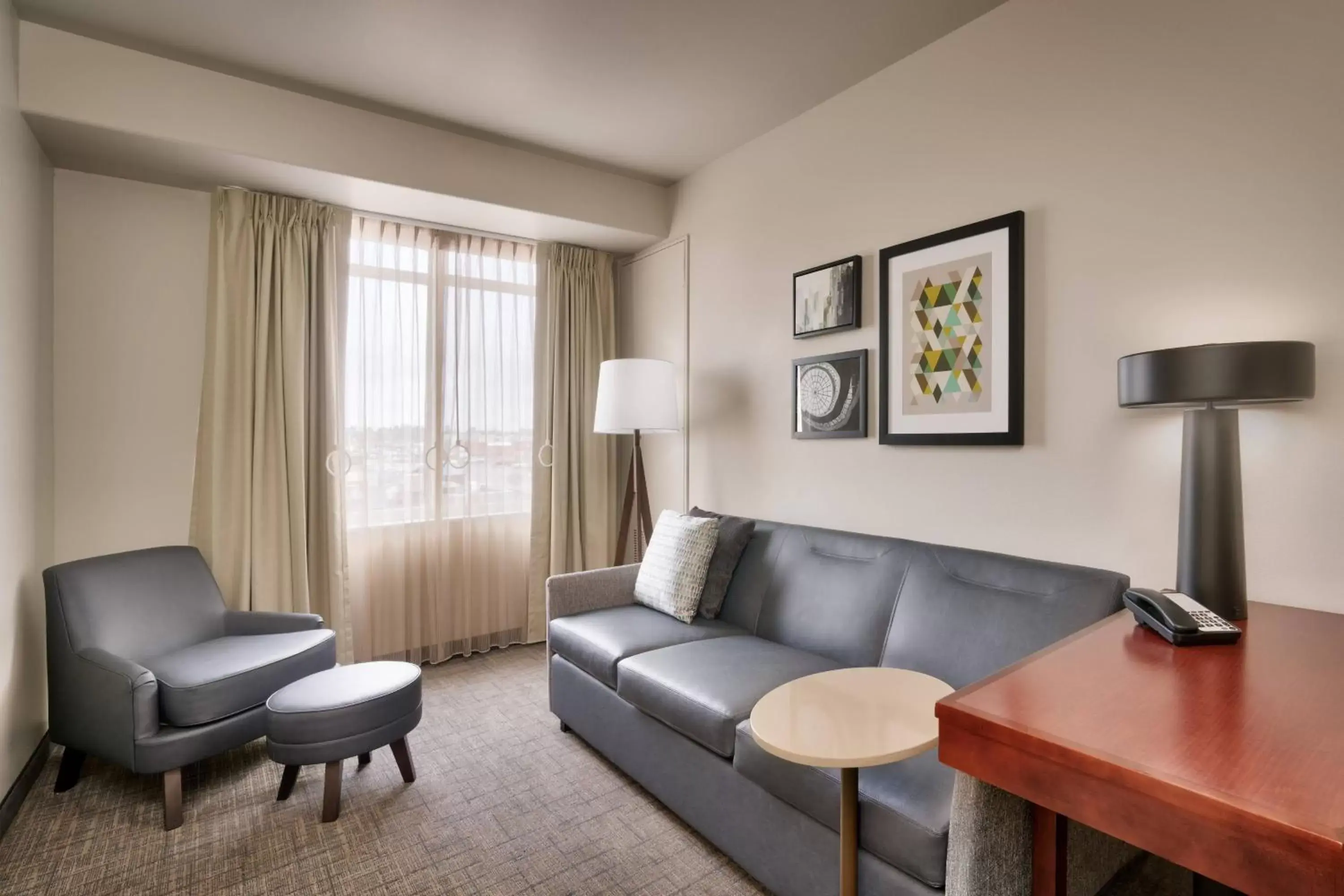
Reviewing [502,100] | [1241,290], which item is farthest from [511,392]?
[1241,290]

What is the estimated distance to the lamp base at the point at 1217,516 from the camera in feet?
4.76

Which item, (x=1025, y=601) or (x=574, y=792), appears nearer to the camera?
(x=1025, y=601)

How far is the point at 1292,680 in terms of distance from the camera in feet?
3.66

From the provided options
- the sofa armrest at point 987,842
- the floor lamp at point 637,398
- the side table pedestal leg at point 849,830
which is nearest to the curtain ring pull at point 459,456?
the floor lamp at point 637,398

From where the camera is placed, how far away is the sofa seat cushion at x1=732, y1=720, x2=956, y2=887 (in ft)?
4.31

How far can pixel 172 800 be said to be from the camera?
207 centimetres

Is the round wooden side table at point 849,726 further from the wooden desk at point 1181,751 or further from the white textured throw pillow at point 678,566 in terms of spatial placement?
the white textured throw pillow at point 678,566

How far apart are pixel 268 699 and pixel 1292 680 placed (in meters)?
2.73

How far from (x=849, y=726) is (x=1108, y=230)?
170 cm

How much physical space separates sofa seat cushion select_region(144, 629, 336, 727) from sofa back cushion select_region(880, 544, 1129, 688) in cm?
219

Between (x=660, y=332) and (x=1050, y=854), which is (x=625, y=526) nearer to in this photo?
(x=660, y=332)

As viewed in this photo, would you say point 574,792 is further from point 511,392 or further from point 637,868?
point 511,392

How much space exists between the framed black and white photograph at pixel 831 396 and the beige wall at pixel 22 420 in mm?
2962

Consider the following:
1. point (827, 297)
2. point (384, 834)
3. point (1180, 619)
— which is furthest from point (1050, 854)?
point (827, 297)
